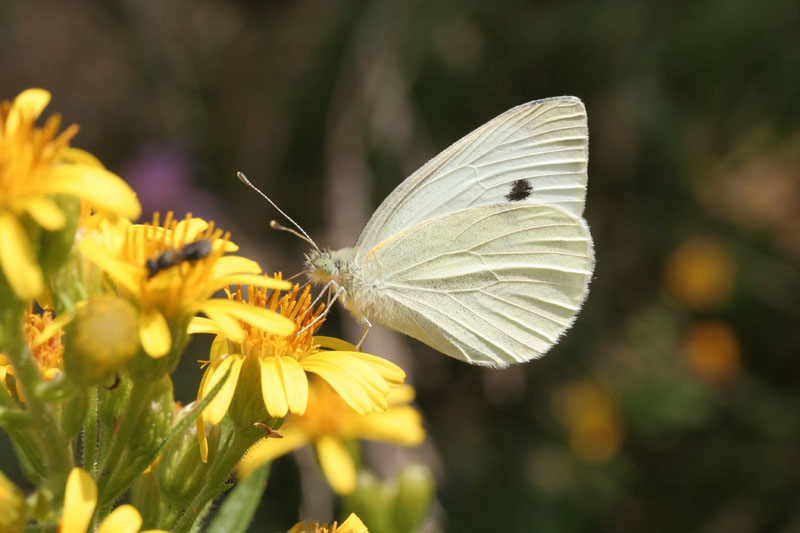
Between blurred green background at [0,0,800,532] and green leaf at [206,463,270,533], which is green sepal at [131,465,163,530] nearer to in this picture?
green leaf at [206,463,270,533]

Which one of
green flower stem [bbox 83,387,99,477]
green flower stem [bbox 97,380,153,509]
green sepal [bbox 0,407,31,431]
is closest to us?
green sepal [bbox 0,407,31,431]

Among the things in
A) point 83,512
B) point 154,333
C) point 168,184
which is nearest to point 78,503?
point 83,512

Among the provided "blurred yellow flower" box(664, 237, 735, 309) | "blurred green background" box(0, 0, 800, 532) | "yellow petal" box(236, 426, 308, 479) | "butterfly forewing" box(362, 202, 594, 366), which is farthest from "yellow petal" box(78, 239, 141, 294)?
"blurred yellow flower" box(664, 237, 735, 309)

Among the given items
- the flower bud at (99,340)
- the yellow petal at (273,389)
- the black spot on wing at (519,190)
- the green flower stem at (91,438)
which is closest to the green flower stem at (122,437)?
the green flower stem at (91,438)

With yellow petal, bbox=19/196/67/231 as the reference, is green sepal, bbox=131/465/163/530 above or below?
below

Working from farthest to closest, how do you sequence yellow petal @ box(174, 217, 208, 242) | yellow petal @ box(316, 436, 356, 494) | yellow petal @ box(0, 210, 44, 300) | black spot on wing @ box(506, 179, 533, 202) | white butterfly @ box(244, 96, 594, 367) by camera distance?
1. black spot on wing @ box(506, 179, 533, 202)
2. yellow petal @ box(316, 436, 356, 494)
3. white butterfly @ box(244, 96, 594, 367)
4. yellow petal @ box(174, 217, 208, 242)
5. yellow petal @ box(0, 210, 44, 300)

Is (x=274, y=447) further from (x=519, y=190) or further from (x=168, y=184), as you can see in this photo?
(x=168, y=184)

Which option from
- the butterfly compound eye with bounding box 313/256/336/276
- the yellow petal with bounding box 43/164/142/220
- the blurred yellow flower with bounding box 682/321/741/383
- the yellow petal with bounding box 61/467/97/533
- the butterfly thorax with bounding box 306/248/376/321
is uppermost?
the yellow petal with bounding box 43/164/142/220

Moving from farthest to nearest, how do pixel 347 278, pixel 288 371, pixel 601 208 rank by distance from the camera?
pixel 601 208 → pixel 347 278 → pixel 288 371
